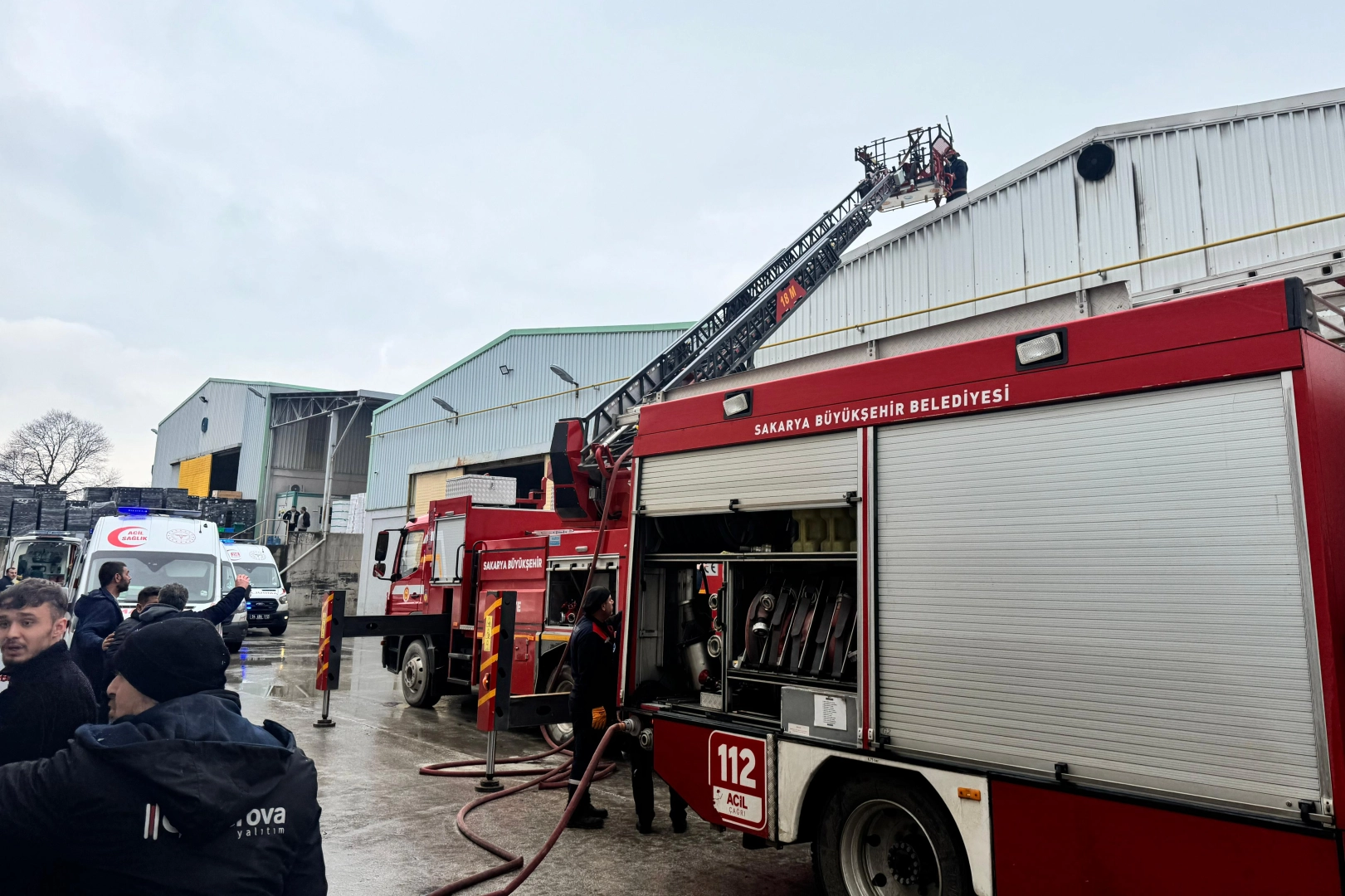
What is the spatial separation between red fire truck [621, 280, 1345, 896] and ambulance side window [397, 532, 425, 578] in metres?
7.42

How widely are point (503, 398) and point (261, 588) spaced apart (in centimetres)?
763

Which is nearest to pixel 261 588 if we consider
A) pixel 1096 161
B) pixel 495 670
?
pixel 495 670

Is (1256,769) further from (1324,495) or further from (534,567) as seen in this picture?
(534,567)

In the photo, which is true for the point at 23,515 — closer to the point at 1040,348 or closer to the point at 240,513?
the point at 240,513

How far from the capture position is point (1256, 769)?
289 centimetres

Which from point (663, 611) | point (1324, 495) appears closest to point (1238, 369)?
point (1324, 495)

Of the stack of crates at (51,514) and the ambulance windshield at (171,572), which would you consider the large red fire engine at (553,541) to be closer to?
the ambulance windshield at (171,572)

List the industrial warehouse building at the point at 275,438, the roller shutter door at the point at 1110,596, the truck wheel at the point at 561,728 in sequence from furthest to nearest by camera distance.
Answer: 1. the industrial warehouse building at the point at 275,438
2. the truck wheel at the point at 561,728
3. the roller shutter door at the point at 1110,596

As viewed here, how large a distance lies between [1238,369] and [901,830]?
2.47 meters

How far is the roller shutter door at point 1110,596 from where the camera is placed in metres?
2.95

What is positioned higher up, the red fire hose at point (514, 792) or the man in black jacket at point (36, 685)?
the man in black jacket at point (36, 685)

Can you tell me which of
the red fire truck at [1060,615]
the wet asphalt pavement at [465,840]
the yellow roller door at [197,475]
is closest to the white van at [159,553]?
the wet asphalt pavement at [465,840]

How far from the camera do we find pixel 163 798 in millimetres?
1893

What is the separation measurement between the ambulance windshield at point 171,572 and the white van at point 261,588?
6.66m
